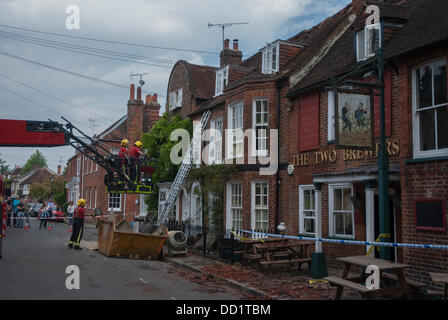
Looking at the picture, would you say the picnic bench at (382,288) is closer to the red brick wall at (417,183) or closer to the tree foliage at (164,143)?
the red brick wall at (417,183)

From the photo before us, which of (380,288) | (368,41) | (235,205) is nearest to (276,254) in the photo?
(380,288)

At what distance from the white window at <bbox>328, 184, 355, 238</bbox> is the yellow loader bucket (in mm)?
5653

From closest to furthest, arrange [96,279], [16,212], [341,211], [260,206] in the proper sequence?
1. [96,279]
2. [341,211]
3. [260,206]
4. [16,212]

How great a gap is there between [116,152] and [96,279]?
27.7m

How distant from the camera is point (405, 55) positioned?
10336 mm

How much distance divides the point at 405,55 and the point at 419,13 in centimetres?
263

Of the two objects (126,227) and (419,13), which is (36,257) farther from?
(419,13)

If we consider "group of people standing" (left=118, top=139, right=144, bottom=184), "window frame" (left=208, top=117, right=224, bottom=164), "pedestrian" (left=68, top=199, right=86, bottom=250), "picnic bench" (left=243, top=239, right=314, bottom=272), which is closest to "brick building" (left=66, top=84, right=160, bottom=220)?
"window frame" (left=208, top=117, right=224, bottom=164)

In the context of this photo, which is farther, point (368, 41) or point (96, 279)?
point (368, 41)

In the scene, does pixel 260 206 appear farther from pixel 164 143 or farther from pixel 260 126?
pixel 164 143

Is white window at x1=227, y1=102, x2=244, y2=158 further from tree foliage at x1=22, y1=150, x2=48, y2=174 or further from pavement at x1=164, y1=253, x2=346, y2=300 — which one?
tree foliage at x1=22, y1=150, x2=48, y2=174

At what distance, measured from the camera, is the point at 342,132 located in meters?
9.33
